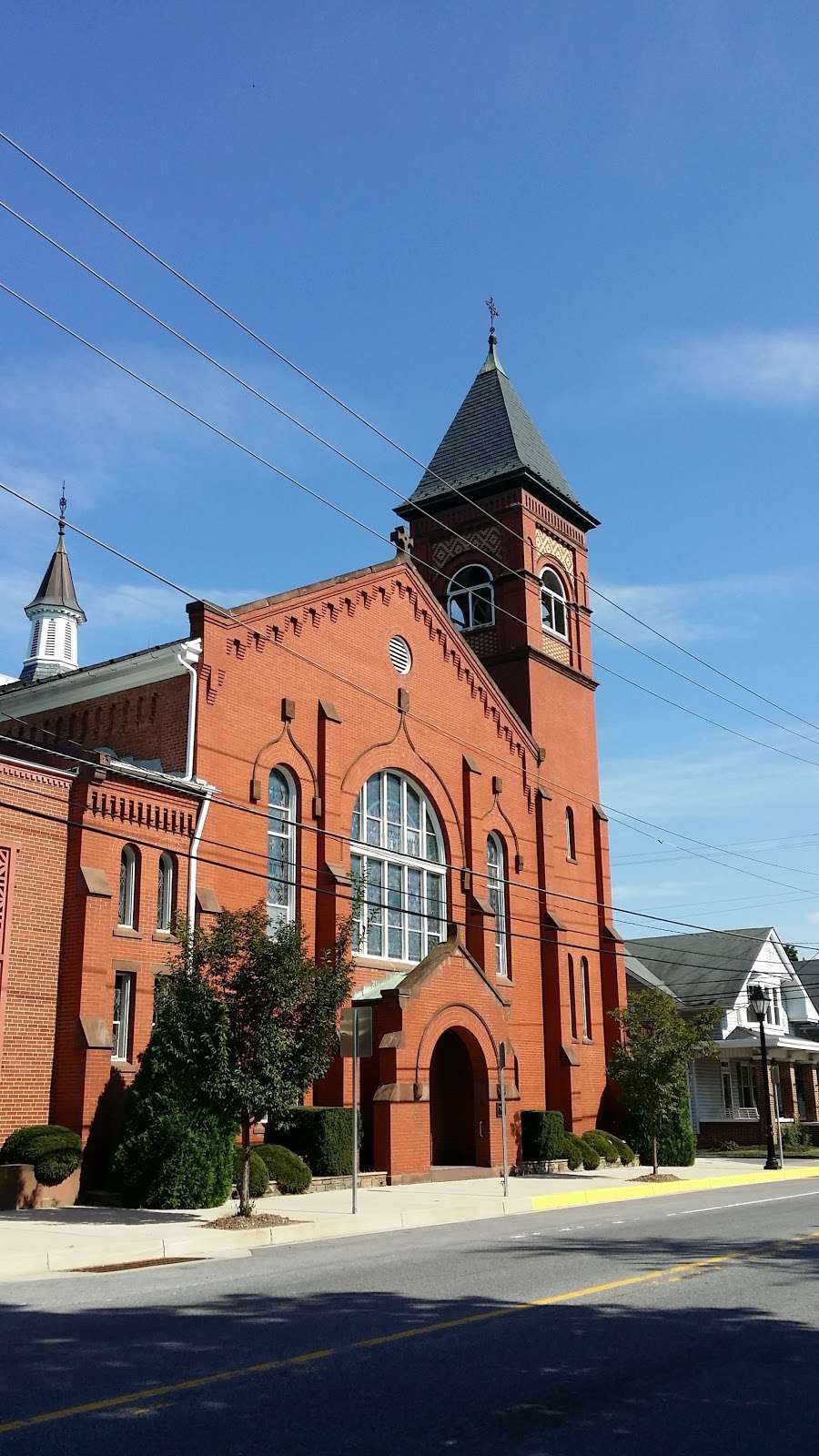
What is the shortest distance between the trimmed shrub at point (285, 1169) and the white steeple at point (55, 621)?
3078 cm

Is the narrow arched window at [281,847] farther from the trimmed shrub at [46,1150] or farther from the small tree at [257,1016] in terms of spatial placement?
the small tree at [257,1016]

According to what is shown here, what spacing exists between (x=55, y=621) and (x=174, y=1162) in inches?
1406

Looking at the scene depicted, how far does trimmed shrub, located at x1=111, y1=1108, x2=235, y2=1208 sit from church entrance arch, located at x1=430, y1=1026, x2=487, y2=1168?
10.1 metres

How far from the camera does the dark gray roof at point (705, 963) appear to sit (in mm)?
49656

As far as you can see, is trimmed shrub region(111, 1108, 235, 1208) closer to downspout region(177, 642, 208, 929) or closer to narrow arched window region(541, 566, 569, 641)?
downspout region(177, 642, 208, 929)

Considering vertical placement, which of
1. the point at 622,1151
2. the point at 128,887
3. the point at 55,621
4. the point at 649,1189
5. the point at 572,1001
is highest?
the point at 55,621

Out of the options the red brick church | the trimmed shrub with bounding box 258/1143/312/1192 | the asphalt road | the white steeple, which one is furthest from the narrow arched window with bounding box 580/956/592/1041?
the white steeple

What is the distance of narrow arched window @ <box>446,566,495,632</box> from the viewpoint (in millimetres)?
37875

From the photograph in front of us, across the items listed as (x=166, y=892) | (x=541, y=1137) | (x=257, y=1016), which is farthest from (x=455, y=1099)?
(x=257, y=1016)

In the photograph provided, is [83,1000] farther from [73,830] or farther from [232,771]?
[232,771]

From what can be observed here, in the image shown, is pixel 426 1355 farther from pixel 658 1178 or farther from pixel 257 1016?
pixel 658 1178

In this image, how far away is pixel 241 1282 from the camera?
11531 millimetres

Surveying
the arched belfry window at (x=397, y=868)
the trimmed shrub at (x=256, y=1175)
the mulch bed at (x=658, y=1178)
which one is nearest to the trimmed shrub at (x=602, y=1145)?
the mulch bed at (x=658, y=1178)

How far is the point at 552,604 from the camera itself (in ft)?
126
